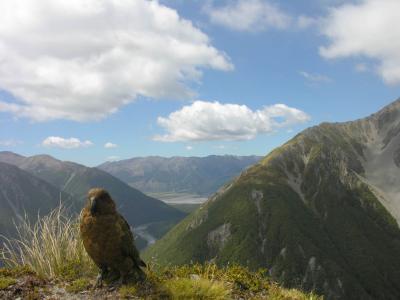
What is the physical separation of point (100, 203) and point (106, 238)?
96 cm

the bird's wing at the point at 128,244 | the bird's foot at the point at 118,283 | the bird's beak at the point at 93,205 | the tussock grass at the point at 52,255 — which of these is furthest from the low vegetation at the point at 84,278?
the bird's beak at the point at 93,205

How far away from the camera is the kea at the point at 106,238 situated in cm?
1087

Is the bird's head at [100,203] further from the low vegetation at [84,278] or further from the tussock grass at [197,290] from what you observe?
the tussock grass at [197,290]

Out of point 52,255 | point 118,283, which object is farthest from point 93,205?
point 52,255

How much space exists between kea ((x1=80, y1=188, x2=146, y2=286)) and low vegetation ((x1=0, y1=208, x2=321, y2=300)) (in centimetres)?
55

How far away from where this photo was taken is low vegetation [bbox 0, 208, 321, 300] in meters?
10.4

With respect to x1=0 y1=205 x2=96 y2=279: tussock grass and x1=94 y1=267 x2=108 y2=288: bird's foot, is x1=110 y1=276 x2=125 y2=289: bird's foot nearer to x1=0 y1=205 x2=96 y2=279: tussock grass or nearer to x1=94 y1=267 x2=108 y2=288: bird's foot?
x1=94 y1=267 x2=108 y2=288: bird's foot

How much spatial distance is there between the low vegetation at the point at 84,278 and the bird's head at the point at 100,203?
2.04m

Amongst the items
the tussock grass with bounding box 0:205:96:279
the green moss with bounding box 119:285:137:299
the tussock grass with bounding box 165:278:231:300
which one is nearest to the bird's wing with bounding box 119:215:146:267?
the green moss with bounding box 119:285:137:299

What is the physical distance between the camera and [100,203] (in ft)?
36.2

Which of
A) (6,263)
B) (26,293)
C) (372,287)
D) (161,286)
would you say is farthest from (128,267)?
(372,287)

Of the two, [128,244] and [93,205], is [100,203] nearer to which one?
[93,205]

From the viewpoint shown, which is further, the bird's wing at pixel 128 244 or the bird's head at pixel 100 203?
the bird's wing at pixel 128 244

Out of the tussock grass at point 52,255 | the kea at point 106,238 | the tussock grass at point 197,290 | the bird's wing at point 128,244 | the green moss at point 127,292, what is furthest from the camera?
the tussock grass at point 52,255
